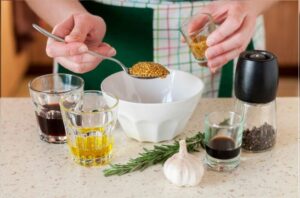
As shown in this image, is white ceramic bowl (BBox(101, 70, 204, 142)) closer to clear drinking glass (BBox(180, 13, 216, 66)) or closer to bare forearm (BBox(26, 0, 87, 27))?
clear drinking glass (BBox(180, 13, 216, 66))

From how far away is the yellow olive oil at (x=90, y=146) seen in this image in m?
1.06

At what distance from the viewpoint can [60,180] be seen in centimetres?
102

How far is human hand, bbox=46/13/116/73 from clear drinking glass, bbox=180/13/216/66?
0.22m

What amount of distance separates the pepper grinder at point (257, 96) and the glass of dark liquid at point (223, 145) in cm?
5

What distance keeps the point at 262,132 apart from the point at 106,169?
33 centimetres

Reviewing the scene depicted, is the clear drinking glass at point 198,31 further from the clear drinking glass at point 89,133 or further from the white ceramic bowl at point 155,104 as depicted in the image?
the clear drinking glass at point 89,133

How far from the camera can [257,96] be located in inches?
42.4

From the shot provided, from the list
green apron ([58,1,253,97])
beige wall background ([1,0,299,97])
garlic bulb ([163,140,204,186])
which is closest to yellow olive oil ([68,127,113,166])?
garlic bulb ([163,140,204,186])

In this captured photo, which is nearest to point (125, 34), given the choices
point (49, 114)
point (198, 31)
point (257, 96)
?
point (198, 31)

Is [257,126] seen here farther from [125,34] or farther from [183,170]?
[125,34]

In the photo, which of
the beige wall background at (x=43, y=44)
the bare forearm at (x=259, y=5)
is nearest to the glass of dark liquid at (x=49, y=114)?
the bare forearm at (x=259, y=5)

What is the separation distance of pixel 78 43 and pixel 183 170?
0.36 m

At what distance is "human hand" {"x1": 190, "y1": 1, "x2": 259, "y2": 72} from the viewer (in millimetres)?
1267

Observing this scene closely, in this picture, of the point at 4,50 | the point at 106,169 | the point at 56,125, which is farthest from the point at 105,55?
the point at 4,50
